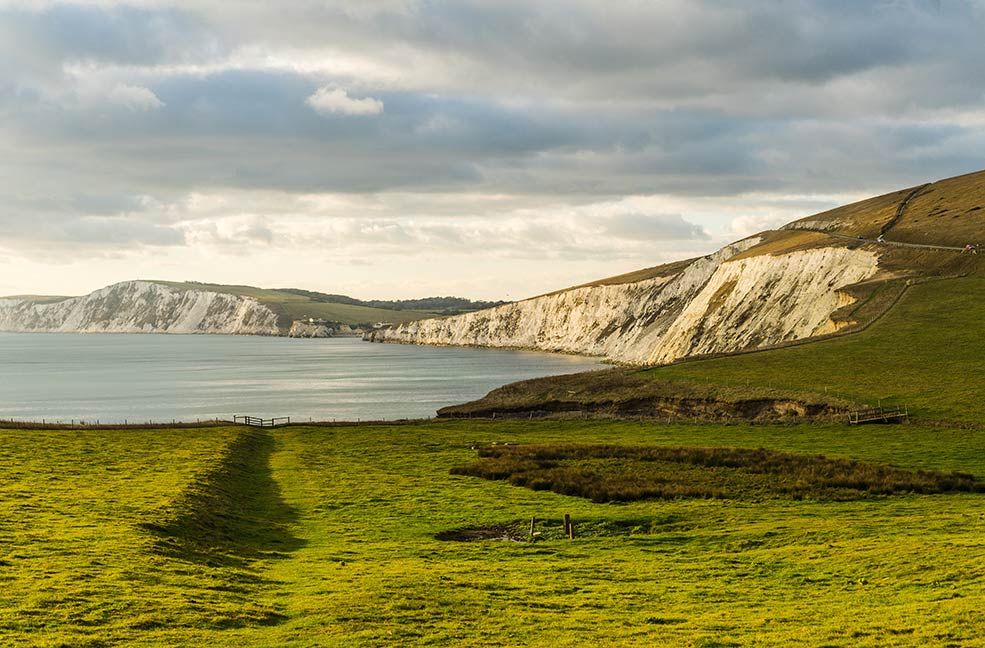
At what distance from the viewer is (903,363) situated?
84188mm

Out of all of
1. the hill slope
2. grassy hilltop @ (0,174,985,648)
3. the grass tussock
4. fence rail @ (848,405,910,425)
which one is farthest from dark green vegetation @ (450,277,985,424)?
the grass tussock

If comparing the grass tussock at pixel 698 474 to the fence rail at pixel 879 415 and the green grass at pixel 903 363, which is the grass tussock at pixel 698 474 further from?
the green grass at pixel 903 363

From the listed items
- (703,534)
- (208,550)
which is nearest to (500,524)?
(703,534)

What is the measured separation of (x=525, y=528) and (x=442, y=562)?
819 cm

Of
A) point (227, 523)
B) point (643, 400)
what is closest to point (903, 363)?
point (643, 400)

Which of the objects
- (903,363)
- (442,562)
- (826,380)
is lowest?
(442,562)

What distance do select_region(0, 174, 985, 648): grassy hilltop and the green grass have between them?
0.57 m

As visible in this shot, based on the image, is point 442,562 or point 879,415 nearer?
point 442,562

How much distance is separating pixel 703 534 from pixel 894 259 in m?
111

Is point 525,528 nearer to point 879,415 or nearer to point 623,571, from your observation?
point 623,571

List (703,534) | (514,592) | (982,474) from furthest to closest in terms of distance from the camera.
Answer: (982,474), (703,534), (514,592)

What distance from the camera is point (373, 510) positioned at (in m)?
39.9

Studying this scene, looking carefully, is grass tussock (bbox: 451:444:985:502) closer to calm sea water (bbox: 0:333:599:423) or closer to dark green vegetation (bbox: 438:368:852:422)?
dark green vegetation (bbox: 438:368:852:422)

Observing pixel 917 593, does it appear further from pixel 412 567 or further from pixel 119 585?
pixel 119 585
